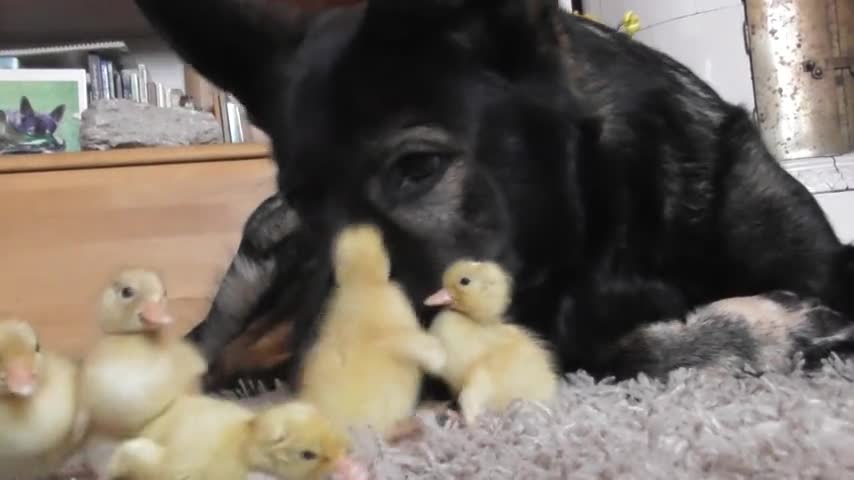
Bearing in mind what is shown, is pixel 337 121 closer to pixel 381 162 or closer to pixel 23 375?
pixel 381 162

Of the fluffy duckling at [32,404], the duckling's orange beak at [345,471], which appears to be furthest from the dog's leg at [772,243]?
the fluffy duckling at [32,404]

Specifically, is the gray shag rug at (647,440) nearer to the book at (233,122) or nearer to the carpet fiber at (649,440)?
the carpet fiber at (649,440)

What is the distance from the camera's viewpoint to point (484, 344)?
1.03 meters

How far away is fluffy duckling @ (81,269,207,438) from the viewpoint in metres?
0.79

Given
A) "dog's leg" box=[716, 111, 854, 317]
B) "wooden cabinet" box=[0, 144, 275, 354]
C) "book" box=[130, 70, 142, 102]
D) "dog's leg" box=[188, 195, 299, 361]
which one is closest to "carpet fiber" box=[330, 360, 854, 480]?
"dog's leg" box=[716, 111, 854, 317]

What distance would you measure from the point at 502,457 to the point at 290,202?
0.59m

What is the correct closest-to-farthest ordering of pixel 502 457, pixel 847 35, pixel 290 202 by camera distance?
1. pixel 502 457
2. pixel 290 202
3. pixel 847 35

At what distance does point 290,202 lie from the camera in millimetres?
1313

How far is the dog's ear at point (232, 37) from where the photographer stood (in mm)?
1393

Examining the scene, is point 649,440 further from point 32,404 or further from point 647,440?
point 32,404

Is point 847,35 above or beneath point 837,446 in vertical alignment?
above

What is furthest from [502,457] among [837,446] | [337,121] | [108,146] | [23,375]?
[108,146]

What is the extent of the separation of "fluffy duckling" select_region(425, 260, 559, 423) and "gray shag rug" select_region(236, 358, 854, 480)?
0.03 metres

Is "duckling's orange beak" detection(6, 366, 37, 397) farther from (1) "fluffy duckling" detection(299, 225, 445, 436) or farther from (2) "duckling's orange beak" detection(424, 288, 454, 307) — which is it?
(2) "duckling's orange beak" detection(424, 288, 454, 307)
